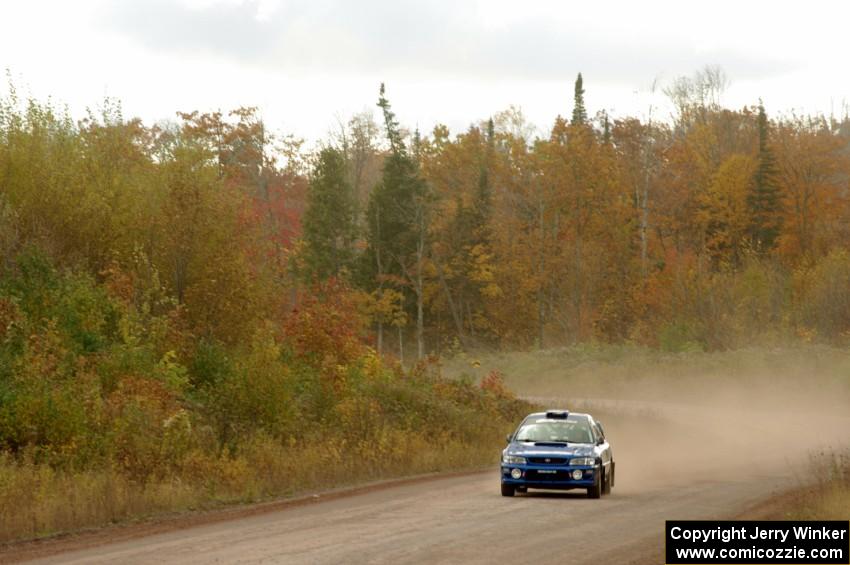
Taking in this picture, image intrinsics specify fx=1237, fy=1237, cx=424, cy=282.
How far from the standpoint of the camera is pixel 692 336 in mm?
69500

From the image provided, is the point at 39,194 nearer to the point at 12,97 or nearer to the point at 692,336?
the point at 12,97

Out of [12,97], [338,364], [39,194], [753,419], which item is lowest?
[753,419]

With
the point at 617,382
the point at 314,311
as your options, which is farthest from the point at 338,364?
the point at 617,382

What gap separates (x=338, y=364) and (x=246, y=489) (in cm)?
1253

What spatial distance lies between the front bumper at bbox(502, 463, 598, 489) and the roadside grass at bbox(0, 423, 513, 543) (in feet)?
15.5

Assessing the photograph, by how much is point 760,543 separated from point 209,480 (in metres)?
12.1

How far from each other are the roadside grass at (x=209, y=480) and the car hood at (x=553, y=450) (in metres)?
4.63

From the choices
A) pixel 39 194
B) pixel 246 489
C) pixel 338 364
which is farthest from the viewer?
pixel 338 364

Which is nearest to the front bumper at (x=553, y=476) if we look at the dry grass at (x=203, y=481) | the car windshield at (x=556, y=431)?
the car windshield at (x=556, y=431)

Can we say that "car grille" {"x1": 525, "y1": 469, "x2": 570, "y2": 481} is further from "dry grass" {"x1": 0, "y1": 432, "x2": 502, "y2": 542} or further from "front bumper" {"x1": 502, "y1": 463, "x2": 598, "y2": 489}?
"dry grass" {"x1": 0, "y1": 432, "x2": 502, "y2": 542}

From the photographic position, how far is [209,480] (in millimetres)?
24875

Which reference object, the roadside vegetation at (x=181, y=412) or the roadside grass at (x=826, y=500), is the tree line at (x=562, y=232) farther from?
the roadside grass at (x=826, y=500)

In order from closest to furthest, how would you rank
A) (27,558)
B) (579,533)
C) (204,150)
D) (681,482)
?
(27,558), (579,533), (681,482), (204,150)

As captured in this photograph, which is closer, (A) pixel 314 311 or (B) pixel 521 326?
(A) pixel 314 311
